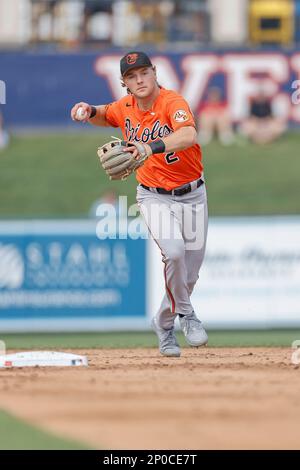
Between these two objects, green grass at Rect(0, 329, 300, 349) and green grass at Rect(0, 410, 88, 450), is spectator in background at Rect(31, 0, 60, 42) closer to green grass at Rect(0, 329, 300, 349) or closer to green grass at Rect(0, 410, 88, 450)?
green grass at Rect(0, 329, 300, 349)

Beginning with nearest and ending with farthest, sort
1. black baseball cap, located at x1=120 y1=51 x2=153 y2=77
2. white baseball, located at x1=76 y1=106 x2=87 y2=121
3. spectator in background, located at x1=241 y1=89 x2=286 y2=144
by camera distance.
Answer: black baseball cap, located at x1=120 y1=51 x2=153 y2=77 < white baseball, located at x1=76 y1=106 x2=87 y2=121 < spectator in background, located at x1=241 y1=89 x2=286 y2=144

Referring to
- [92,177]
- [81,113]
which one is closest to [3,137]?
[92,177]

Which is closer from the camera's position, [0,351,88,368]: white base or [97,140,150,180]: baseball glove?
[97,140,150,180]: baseball glove

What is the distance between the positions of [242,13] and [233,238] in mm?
13365

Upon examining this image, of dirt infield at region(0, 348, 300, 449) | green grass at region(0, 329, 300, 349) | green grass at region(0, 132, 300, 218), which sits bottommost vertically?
dirt infield at region(0, 348, 300, 449)

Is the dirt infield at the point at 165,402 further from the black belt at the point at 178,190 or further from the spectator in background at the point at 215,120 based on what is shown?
the spectator in background at the point at 215,120

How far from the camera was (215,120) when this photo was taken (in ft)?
80.2

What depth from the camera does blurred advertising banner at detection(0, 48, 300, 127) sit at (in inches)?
965

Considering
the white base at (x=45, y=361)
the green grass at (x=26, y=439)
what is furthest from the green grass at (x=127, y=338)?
the green grass at (x=26, y=439)

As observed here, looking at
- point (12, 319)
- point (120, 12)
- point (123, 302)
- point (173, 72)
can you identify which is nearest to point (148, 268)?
point (123, 302)

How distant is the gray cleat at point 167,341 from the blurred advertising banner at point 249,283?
19.0 ft

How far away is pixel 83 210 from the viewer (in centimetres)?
2192

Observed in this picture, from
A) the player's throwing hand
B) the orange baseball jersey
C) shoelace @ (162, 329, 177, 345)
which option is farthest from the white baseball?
shoelace @ (162, 329, 177, 345)

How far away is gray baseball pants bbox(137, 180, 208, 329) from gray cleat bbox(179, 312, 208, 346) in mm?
60
